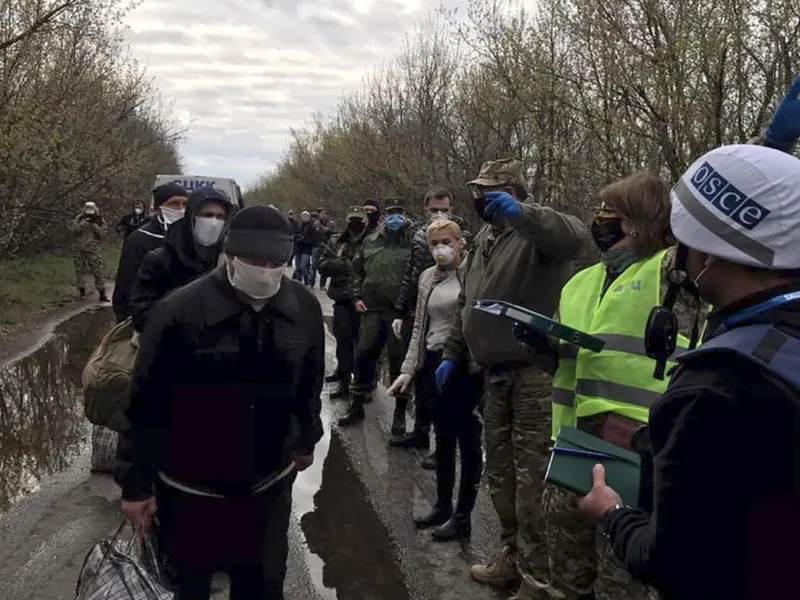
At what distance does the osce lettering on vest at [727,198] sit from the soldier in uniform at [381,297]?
5421 millimetres

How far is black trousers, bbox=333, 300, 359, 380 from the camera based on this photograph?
8367 millimetres

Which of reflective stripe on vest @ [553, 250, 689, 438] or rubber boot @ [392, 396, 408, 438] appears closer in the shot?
reflective stripe on vest @ [553, 250, 689, 438]

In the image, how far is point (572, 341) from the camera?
276cm

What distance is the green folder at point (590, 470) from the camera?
210 cm

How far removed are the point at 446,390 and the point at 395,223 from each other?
270 centimetres

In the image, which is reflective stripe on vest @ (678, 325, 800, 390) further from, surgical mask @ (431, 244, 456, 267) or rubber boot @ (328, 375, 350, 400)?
rubber boot @ (328, 375, 350, 400)

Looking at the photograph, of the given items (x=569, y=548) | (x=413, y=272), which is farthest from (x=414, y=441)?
(x=569, y=548)

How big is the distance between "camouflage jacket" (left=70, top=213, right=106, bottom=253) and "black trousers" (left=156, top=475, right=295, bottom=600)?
1493cm

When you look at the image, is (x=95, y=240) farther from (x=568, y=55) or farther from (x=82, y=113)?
(x=568, y=55)

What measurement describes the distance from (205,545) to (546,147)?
10457mm

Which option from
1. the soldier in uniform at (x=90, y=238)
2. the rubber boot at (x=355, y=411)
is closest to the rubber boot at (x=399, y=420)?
the rubber boot at (x=355, y=411)

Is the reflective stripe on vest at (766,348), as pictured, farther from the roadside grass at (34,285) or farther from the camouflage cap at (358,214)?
the roadside grass at (34,285)

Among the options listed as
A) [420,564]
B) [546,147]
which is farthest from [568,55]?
[420,564]

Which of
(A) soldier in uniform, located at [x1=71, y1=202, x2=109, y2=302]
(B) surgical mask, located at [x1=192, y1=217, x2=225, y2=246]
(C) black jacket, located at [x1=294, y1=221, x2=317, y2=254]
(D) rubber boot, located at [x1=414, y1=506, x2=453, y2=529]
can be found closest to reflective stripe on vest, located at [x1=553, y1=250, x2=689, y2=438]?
(B) surgical mask, located at [x1=192, y1=217, x2=225, y2=246]
